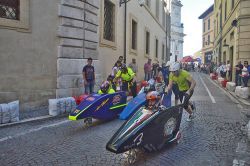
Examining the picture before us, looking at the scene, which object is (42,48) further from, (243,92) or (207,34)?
(207,34)

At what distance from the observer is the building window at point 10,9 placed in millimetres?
A: 8816

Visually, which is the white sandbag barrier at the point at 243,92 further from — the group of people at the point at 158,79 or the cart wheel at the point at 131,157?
the cart wheel at the point at 131,157

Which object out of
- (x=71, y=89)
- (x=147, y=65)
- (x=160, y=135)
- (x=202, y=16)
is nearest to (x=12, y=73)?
(x=71, y=89)

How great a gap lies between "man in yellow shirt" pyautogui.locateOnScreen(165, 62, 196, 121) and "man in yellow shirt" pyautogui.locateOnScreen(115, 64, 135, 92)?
187 cm

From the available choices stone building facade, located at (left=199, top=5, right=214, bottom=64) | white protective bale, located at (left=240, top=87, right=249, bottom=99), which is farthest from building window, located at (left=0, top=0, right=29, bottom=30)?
stone building facade, located at (left=199, top=5, right=214, bottom=64)

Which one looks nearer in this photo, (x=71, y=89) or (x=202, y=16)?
(x=71, y=89)

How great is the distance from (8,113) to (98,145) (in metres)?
3.06

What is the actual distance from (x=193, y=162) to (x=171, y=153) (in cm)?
51

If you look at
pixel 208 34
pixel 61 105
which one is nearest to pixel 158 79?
pixel 61 105

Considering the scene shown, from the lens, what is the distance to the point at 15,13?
9.20m

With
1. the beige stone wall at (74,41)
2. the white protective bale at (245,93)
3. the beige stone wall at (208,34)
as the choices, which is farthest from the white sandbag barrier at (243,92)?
the beige stone wall at (208,34)

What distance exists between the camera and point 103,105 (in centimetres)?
725

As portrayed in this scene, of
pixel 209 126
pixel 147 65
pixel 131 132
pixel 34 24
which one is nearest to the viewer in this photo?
pixel 131 132

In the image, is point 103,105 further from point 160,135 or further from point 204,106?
point 204,106
